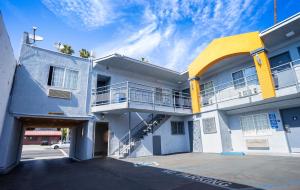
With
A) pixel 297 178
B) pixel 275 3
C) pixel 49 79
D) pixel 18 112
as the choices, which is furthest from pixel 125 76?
pixel 275 3

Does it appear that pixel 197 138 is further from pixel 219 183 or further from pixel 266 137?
pixel 219 183

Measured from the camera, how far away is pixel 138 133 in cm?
1477

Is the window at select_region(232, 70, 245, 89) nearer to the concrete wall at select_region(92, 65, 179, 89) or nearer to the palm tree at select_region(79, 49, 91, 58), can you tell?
the concrete wall at select_region(92, 65, 179, 89)

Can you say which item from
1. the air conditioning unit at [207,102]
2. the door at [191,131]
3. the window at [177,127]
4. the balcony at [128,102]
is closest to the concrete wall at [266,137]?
the air conditioning unit at [207,102]

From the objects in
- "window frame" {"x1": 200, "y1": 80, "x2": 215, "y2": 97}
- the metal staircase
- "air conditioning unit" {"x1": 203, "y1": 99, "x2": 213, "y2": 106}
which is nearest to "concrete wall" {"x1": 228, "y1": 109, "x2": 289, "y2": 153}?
"air conditioning unit" {"x1": 203, "y1": 99, "x2": 213, "y2": 106}

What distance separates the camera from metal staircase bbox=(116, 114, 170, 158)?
42.8 ft

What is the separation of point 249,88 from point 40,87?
49.4 ft

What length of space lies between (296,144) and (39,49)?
18.0 metres

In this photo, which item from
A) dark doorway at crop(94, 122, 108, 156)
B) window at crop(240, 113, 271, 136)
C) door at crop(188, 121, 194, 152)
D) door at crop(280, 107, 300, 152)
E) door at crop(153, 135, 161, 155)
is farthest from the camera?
dark doorway at crop(94, 122, 108, 156)

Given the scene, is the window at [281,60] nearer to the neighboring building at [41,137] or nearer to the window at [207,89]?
the window at [207,89]

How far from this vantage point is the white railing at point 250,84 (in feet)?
32.7

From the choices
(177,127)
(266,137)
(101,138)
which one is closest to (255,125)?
(266,137)

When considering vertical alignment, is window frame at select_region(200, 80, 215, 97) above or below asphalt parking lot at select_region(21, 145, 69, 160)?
above

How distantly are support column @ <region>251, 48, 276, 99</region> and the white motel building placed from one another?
0.18 feet
